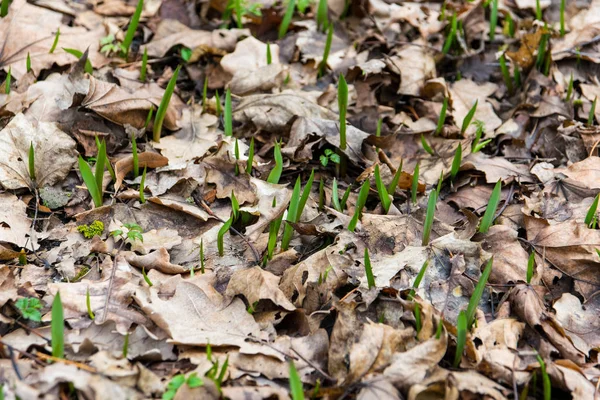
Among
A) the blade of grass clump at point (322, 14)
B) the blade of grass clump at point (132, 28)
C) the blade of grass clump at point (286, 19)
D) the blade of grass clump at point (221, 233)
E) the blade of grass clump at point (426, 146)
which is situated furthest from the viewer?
the blade of grass clump at point (322, 14)

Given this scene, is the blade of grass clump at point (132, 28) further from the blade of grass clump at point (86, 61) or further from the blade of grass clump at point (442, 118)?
the blade of grass clump at point (442, 118)

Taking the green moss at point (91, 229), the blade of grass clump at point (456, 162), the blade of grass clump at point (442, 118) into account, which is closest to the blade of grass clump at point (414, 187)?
the blade of grass clump at point (456, 162)

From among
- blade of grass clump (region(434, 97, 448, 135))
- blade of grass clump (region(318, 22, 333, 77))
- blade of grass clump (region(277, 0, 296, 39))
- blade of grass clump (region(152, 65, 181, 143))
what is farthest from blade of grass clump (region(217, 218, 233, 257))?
blade of grass clump (region(277, 0, 296, 39))

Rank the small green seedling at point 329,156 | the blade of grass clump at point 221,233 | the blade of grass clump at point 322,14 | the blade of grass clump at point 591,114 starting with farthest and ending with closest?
1. the blade of grass clump at point 322,14
2. the blade of grass clump at point 591,114
3. the small green seedling at point 329,156
4. the blade of grass clump at point 221,233

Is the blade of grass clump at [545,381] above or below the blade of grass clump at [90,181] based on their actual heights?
below

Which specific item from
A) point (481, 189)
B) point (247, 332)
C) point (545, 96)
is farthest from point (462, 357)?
point (545, 96)

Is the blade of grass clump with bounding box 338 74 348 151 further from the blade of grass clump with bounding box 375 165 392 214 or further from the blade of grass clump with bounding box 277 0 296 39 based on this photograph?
the blade of grass clump with bounding box 277 0 296 39

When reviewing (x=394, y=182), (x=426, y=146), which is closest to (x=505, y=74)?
(x=426, y=146)
